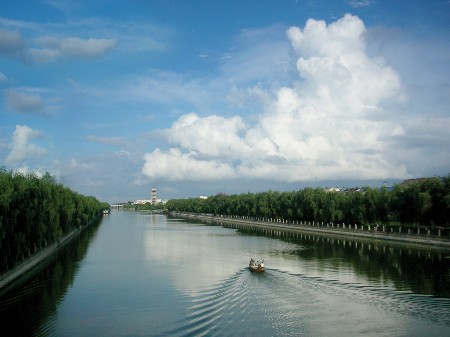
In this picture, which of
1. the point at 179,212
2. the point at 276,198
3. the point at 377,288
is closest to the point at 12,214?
the point at 377,288

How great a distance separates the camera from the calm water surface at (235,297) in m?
16.7

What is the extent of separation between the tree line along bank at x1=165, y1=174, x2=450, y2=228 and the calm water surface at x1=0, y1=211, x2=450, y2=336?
8366 mm

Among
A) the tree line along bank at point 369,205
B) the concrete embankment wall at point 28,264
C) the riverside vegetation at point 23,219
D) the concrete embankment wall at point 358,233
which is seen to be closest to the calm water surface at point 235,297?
the concrete embankment wall at point 28,264

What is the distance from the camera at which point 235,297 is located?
70.7 feet

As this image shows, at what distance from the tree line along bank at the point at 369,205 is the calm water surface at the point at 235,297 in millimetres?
8366

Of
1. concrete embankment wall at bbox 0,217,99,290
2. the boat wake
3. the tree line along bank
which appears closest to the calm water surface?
the boat wake

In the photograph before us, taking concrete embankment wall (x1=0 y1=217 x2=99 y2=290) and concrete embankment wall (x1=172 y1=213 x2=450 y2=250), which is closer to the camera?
concrete embankment wall (x1=0 y1=217 x2=99 y2=290)

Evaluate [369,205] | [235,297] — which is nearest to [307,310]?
[235,297]

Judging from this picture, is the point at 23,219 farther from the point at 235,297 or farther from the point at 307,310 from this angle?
the point at 307,310

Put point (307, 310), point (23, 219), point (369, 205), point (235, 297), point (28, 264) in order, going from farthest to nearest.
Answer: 1. point (369, 205)
2. point (28, 264)
3. point (23, 219)
4. point (235, 297)
5. point (307, 310)

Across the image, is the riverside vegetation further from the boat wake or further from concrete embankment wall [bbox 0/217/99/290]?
the boat wake

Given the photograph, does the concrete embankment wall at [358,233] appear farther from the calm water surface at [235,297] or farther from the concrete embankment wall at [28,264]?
the concrete embankment wall at [28,264]

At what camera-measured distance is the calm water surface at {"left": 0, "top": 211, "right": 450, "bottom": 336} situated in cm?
1669

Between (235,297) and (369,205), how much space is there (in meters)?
36.2
